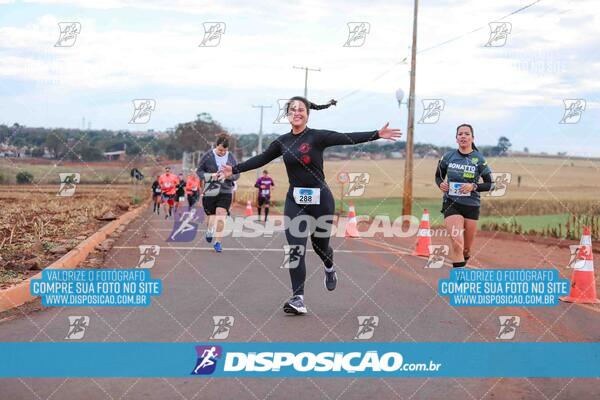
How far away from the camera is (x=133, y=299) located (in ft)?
29.1

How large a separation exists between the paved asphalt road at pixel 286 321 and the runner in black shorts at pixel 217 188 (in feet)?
1.69

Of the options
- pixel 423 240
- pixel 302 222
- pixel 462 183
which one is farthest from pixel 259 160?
pixel 423 240

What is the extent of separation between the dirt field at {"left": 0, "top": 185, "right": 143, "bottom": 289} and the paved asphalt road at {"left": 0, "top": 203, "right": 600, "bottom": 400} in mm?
1028

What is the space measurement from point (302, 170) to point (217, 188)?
21.3 feet

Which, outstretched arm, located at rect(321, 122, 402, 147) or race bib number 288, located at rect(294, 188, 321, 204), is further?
race bib number 288, located at rect(294, 188, 321, 204)

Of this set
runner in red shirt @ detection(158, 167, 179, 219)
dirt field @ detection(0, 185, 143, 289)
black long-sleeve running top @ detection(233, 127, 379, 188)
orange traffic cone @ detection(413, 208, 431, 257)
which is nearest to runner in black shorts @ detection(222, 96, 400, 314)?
black long-sleeve running top @ detection(233, 127, 379, 188)

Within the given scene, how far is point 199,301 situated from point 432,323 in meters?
2.64

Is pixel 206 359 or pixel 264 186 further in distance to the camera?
pixel 264 186

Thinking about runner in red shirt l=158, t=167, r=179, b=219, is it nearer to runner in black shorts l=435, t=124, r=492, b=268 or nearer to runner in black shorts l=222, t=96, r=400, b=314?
runner in black shorts l=435, t=124, r=492, b=268

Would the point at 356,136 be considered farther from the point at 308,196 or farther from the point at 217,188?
the point at 217,188

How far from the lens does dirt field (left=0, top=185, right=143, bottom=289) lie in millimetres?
10523

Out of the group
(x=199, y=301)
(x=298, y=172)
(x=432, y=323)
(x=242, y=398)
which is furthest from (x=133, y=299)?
(x=242, y=398)

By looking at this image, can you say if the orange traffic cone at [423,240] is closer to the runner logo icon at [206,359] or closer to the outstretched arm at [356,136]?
the outstretched arm at [356,136]

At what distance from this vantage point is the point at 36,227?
1462 centimetres
